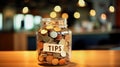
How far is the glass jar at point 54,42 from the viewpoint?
1.14 m

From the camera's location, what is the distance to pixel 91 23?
4238mm

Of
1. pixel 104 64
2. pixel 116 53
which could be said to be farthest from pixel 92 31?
pixel 104 64

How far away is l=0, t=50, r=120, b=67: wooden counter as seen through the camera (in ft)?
3.89

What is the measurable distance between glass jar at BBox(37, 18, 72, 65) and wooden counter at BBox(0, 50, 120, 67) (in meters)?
0.04

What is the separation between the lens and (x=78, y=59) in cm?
130

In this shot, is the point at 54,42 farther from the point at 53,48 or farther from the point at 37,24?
the point at 37,24

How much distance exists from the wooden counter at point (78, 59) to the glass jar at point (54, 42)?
44 millimetres

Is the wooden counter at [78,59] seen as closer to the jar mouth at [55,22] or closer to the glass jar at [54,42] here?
the glass jar at [54,42]

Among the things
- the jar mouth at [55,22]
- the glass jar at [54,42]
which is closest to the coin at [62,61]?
the glass jar at [54,42]

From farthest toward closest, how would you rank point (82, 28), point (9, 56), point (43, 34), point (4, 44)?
point (82, 28) < point (4, 44) < point (9, 56) < point (43, 34)

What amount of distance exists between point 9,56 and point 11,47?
8.58ft

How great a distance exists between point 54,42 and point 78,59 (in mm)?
197

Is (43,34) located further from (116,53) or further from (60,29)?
(116,53)

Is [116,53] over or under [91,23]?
under
